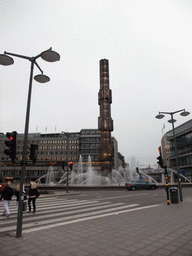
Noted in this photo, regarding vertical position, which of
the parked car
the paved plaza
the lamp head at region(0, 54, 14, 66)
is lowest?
the paved plaza

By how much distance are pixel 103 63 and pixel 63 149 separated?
62.0 m

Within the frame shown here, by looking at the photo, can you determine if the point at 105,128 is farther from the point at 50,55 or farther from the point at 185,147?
the point at 50,55

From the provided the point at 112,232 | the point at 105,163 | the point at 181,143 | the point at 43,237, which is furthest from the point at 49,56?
the point at 181,143

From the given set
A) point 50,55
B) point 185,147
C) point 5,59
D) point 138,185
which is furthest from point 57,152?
point 50,55

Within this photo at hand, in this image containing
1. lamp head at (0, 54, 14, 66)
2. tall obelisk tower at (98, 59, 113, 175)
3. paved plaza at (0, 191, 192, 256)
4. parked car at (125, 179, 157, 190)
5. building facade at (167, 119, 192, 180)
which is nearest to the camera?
paved plaza at (0, 191, 192, 256)

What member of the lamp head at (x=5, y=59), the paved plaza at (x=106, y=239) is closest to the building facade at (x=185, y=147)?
the paved plaza at (x=106, y=239)

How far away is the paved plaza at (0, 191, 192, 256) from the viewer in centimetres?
491

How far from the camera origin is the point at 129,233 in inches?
252

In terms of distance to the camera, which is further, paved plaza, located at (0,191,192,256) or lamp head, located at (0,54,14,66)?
lamp head, located at (0,54,14,66)

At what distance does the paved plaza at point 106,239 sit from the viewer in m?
4.91

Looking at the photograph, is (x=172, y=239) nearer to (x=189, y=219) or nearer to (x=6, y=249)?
(x=189, y=219)

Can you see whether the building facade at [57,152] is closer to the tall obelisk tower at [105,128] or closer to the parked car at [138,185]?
the tall obelisk tower at [105,128]

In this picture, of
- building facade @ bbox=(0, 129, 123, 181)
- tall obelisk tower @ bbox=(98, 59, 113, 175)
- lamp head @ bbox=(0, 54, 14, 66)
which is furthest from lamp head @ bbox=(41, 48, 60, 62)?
building facade @ bbox=(0, 129, 123, 181)

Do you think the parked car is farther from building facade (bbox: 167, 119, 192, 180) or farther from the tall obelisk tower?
building facade (bbox: 167, 119, 192, 180)
